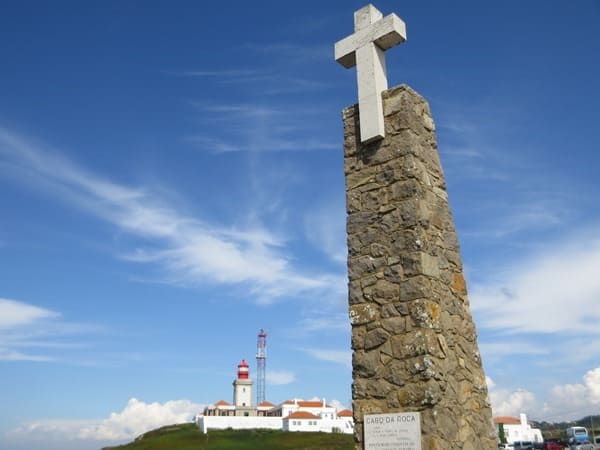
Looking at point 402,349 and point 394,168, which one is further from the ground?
point 394,168

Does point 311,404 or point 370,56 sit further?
point 311,404

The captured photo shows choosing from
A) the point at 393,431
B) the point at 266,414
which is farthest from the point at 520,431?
the point at 393,431

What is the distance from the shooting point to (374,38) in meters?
7.08

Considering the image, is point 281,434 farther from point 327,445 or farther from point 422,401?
point 422,401

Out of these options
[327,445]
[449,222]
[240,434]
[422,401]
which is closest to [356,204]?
[449,222]

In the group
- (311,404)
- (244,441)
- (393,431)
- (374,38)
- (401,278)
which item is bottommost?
(244,441)

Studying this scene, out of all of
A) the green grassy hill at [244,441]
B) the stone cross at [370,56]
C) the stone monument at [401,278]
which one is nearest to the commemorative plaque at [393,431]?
the stone monument at [401,278]

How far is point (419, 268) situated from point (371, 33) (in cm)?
315

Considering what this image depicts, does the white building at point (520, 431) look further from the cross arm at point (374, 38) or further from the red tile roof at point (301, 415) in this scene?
the cross arm at point (374, 38)

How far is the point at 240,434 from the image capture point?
188 feet

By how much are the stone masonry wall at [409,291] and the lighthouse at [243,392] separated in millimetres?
67495

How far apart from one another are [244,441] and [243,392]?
65.3 feet

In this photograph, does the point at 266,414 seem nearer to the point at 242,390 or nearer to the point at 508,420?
the point at 242,390

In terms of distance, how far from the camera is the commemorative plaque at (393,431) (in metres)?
5.60
